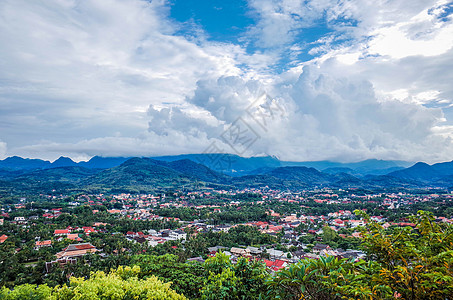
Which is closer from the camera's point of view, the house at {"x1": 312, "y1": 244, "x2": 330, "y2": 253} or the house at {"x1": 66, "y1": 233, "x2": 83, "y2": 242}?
the house at {"x1": 312, "y1": 244, "x2": 330, "y2": 253}

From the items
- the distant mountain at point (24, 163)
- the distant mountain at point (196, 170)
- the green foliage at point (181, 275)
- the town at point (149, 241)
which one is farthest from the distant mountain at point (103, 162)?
the green foliage at point (181, 275)

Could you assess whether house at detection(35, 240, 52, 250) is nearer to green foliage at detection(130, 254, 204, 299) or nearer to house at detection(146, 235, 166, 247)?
house at detection(146, 235, 166, 247)

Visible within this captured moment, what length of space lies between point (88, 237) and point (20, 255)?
19.6 feet

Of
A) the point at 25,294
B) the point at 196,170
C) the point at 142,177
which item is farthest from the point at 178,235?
the point at 196,170

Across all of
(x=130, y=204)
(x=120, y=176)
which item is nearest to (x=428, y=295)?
(x=130, y=204)

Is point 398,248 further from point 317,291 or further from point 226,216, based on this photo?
point 226,216

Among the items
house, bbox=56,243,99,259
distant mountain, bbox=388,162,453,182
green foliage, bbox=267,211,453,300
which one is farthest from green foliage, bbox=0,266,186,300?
distant mountain, bbox=388,162,453,182

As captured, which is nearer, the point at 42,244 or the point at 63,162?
the point at 42,244

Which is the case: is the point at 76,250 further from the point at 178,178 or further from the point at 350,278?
the point at 178,178

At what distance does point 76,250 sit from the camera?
608 inches

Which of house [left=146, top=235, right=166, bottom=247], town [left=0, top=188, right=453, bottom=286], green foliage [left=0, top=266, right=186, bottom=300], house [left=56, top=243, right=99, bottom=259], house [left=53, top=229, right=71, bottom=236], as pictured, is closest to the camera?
green foliage [left=0, top=266, right=186, bottom=300]

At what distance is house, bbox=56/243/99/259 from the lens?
14852 mm

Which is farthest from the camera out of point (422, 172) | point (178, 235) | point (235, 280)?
point (422, 172)

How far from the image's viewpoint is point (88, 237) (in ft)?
63.8
